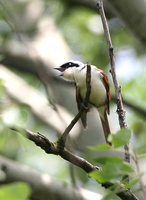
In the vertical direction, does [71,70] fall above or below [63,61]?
below

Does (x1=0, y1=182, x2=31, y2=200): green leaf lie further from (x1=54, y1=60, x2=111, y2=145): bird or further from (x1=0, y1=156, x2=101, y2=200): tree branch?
(x1=0, y1=156, x2=101, y2=200): tree branch

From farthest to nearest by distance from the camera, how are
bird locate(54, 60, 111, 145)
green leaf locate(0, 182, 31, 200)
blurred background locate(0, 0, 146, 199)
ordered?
blurred background locate(0, 0, 146, 199) < bird locate(54, 60, 111, 145) < green leaf locate(0, 182, 31, 200)

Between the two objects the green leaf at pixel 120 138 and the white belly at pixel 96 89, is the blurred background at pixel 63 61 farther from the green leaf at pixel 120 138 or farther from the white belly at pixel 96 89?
the green leaf at pixel 120 138

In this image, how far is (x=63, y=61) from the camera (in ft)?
17.8

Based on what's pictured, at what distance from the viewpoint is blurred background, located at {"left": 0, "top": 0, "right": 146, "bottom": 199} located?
4.55 m

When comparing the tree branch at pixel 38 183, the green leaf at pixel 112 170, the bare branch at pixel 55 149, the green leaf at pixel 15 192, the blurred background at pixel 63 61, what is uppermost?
the blurred background at pixel 63 61

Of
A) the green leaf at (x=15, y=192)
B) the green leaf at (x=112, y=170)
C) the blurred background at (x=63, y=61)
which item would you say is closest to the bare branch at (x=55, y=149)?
the green leaf at (x=112, y=170)

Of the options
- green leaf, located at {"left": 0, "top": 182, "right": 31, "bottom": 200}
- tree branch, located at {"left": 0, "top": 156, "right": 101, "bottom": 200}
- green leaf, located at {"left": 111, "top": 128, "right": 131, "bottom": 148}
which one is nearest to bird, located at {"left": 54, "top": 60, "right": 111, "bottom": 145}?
tree branch, located at {"left": 0, "top": 156, "right": 101, "bottom": 200}

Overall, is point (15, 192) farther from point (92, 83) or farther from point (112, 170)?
point (92, 83)

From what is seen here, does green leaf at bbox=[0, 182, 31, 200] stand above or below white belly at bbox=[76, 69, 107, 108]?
below

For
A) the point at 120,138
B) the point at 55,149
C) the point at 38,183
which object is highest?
the point at 38,183

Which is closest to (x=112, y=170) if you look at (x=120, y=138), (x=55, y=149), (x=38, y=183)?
(x=120, y=138)

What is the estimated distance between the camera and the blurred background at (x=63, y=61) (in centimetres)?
455

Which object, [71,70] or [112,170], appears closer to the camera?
[112,170]
